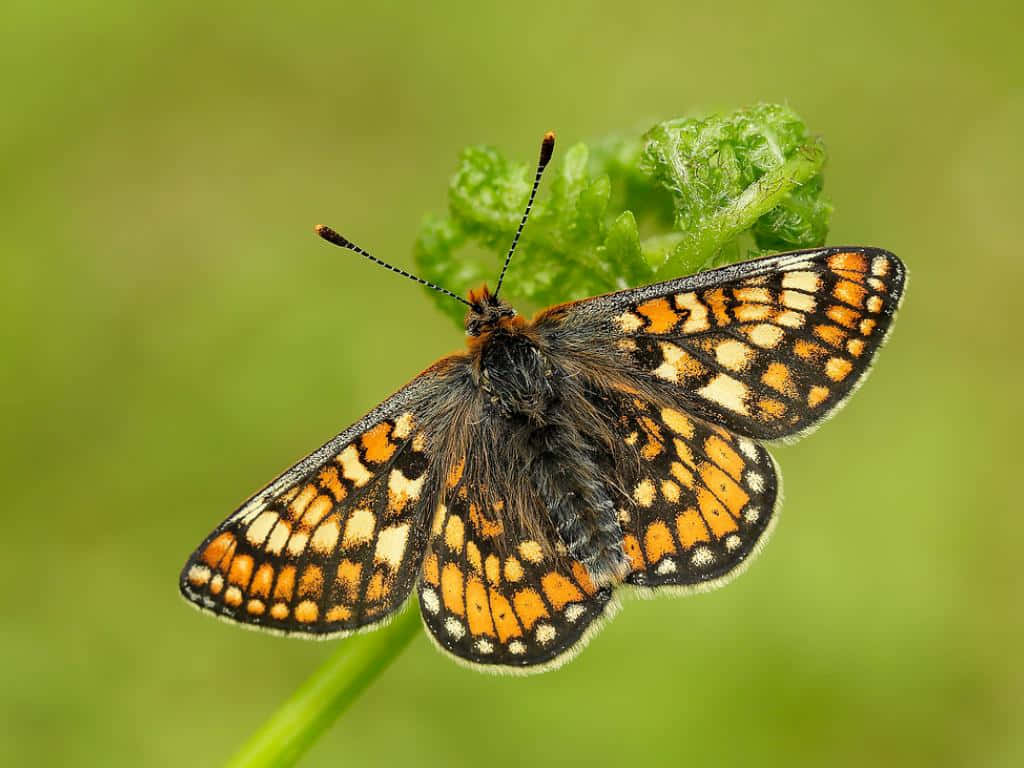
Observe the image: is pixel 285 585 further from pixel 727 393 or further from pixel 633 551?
pixel 727 393

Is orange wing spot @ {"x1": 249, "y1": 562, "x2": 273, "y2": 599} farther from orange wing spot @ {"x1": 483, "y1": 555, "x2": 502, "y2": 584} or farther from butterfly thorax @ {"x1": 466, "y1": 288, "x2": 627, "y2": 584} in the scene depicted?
butterfly thorax @ {"x1": 466, "y1": 288, "x2": 627, "y2": 584}

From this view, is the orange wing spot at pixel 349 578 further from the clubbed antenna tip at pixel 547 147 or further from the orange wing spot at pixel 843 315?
the orange wing spot at pixel 843 315

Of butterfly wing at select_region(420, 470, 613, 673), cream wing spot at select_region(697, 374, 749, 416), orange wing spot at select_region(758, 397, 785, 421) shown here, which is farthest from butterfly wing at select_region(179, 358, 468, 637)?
orange wing spot at select_region(758, 397, 785, 421)

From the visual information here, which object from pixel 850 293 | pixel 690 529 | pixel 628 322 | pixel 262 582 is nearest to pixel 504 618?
pixel 690 529

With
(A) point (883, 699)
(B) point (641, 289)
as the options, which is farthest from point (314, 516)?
(A) point (883, 699)

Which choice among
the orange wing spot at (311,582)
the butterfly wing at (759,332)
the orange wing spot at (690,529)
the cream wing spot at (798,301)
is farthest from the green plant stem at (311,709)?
the cream wing spot at (798,301)

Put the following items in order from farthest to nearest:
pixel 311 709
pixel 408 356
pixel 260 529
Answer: pixel 408 356, pixel 260 529, pixel 311 709
